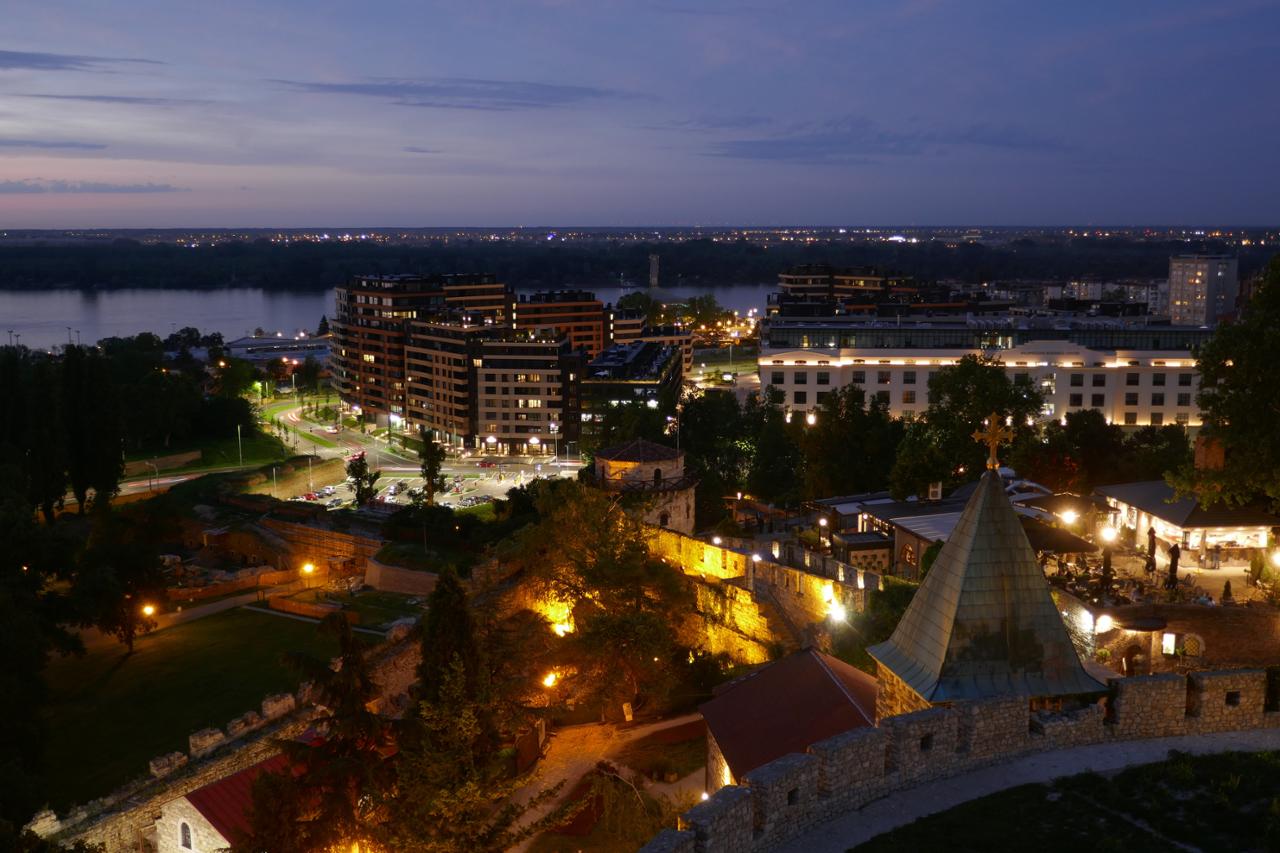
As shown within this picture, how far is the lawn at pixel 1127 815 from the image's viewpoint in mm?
9352

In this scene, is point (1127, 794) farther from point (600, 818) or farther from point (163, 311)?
point (163, 311)

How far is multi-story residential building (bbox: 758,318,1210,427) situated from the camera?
55.6 meters

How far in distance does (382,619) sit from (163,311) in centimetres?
17236

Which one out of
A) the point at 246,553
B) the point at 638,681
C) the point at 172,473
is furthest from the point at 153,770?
the point at 172,473

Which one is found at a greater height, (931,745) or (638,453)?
(931,745)

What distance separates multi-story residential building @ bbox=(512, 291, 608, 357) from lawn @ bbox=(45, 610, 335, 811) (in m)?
65.7

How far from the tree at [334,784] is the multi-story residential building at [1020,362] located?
4091cm

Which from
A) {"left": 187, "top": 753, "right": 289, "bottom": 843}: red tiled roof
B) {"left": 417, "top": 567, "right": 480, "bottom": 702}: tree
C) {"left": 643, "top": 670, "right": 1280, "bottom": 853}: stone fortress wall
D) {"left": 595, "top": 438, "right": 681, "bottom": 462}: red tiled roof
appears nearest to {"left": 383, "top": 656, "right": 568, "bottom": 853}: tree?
{"left": 417, "top": 567, "right": 480, "bottom": 702}: tree

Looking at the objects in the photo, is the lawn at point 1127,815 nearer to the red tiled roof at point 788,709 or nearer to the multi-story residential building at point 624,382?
the red tiled roof at point 788,709

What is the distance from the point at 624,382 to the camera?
68625 mm

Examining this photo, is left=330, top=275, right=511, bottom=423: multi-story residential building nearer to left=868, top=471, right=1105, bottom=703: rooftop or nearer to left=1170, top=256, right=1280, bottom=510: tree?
left=1170, top=256, right=1280, bottom=510: tree

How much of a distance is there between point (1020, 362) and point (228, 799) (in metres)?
47.3

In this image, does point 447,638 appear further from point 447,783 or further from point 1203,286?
point 1203,286

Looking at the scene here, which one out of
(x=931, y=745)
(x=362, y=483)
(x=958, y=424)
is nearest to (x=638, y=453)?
(x=958, y=424)
